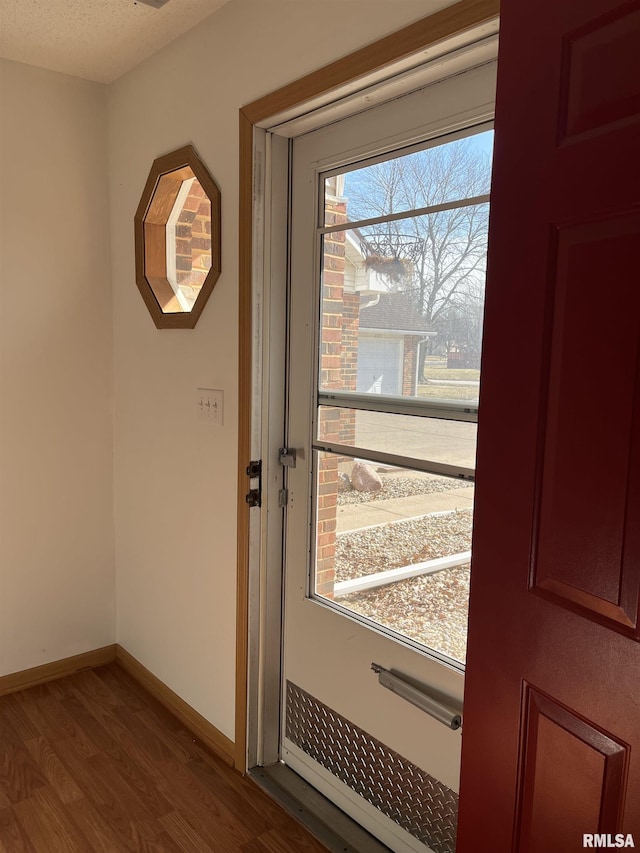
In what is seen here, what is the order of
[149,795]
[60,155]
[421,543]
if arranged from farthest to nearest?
[60,155]
[149,795]
[421,543]

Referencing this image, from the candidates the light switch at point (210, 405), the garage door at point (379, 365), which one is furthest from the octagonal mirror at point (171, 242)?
the garage door at point (379, 365)

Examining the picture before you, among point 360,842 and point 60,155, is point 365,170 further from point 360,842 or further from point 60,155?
point 360,842

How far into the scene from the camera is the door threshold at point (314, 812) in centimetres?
185

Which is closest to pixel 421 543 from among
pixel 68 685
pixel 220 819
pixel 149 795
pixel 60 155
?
pixel 220 819

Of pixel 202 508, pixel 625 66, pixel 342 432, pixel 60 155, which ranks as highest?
pixel 60 155

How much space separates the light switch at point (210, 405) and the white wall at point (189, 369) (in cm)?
3

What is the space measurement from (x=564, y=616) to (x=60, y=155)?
2.53m

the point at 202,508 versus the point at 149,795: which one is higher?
the point at 202,508

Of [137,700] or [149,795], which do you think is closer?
[149,795]

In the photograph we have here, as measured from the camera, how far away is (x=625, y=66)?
0.82 metres

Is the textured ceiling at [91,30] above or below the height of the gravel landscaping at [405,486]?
above

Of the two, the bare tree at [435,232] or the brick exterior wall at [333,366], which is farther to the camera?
the brick exterior wall at [333,366]

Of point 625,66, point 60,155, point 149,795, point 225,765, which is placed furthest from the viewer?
point 60,155

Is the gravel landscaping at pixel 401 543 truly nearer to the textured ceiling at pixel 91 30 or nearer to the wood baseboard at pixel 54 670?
the wood baseboard at pixel 54 670
